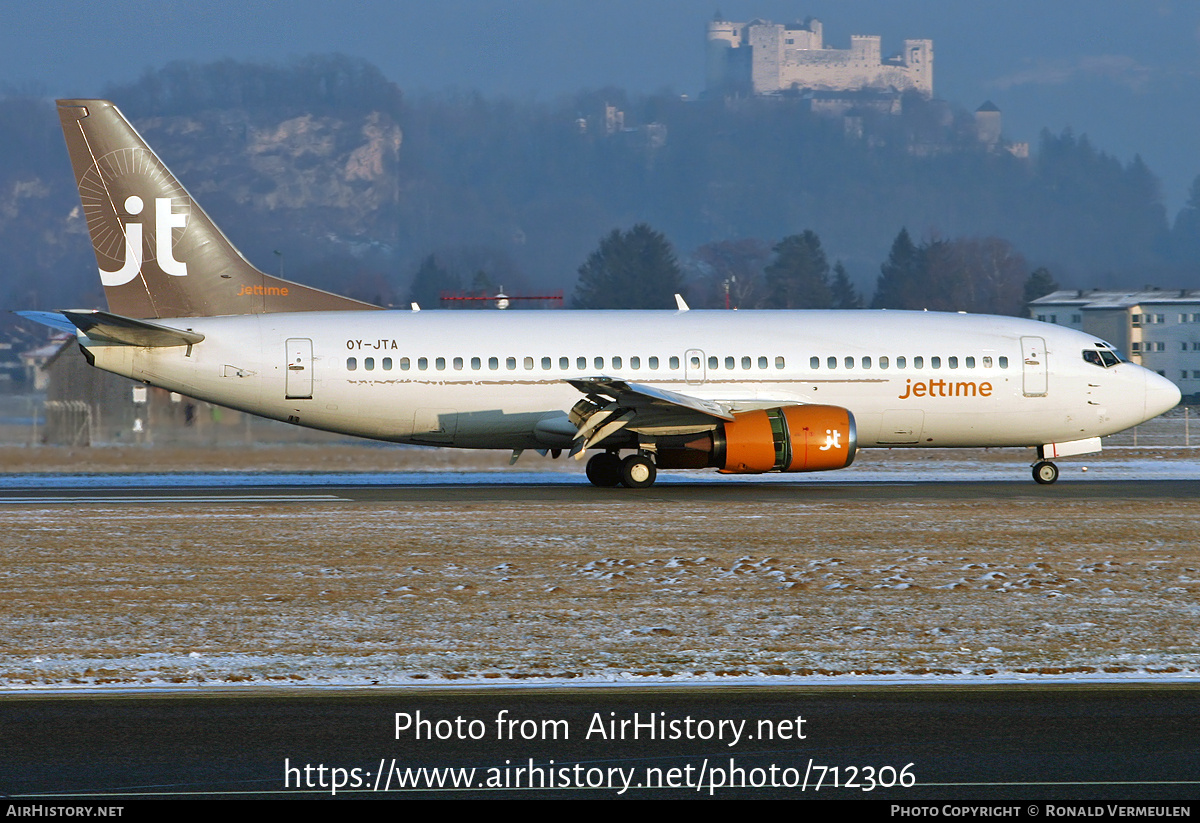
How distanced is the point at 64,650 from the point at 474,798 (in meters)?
5.66

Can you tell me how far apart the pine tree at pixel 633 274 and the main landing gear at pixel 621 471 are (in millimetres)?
120211

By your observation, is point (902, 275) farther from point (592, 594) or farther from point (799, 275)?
point (592, 594)

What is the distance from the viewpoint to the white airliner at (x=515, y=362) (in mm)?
26984

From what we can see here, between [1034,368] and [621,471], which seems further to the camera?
[1034,368]

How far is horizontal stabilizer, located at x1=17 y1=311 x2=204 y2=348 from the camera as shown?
2578 centimetres

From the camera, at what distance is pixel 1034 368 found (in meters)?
28.3

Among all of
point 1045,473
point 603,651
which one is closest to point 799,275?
point 1045,473

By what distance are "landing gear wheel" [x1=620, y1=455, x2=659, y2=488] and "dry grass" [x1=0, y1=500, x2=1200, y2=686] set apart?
4757mm

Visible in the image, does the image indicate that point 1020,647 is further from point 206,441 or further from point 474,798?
point 206,441

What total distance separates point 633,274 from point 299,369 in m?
127

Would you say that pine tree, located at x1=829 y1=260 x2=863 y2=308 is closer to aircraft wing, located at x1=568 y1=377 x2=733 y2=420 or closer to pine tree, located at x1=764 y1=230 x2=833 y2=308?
pine tree, located at x1=764 y1=230 x2=833 y2=308

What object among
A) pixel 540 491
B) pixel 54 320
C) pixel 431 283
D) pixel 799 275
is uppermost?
pixel 431 283

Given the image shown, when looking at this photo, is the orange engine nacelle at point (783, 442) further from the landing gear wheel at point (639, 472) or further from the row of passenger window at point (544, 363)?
the row of passenger window at point (544, 363)

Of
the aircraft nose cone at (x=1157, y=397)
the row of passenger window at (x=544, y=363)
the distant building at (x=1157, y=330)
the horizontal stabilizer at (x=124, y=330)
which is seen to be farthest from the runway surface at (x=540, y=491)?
the distant building at (x=1157, y=330)
